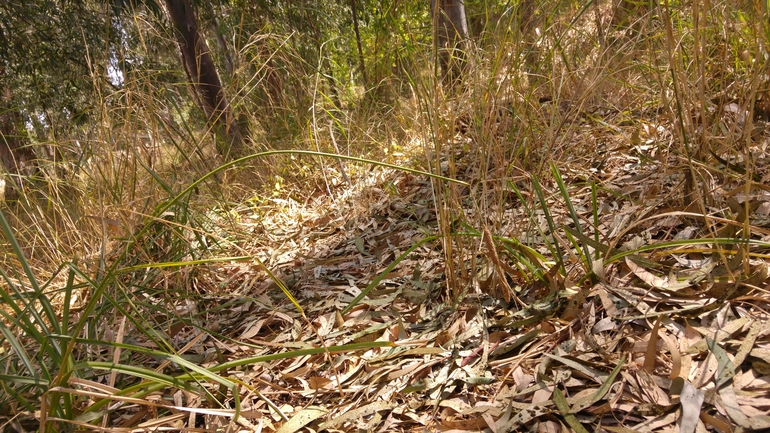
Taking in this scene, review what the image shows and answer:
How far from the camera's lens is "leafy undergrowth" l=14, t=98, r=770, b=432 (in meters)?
0.90

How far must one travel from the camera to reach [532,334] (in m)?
1.12

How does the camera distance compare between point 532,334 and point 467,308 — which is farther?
point 467,308

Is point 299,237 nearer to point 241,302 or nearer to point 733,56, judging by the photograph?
point 241,302

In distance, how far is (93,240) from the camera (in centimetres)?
181

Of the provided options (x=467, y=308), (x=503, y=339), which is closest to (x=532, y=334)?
(x=503, y=339)

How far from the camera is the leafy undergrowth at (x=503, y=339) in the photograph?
90cm

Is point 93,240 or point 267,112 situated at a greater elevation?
point 267,112

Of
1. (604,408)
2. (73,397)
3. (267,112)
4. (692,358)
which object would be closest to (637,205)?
(692,358)

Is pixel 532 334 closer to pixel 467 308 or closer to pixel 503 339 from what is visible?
pixel 503 339

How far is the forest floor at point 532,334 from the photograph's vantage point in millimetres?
900

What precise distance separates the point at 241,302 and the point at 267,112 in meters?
1.80

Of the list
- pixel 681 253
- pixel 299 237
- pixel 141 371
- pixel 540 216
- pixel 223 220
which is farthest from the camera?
pixel 223 220

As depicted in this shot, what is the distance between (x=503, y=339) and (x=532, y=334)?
0.24 ft

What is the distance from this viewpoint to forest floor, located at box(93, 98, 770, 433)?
90 cm
